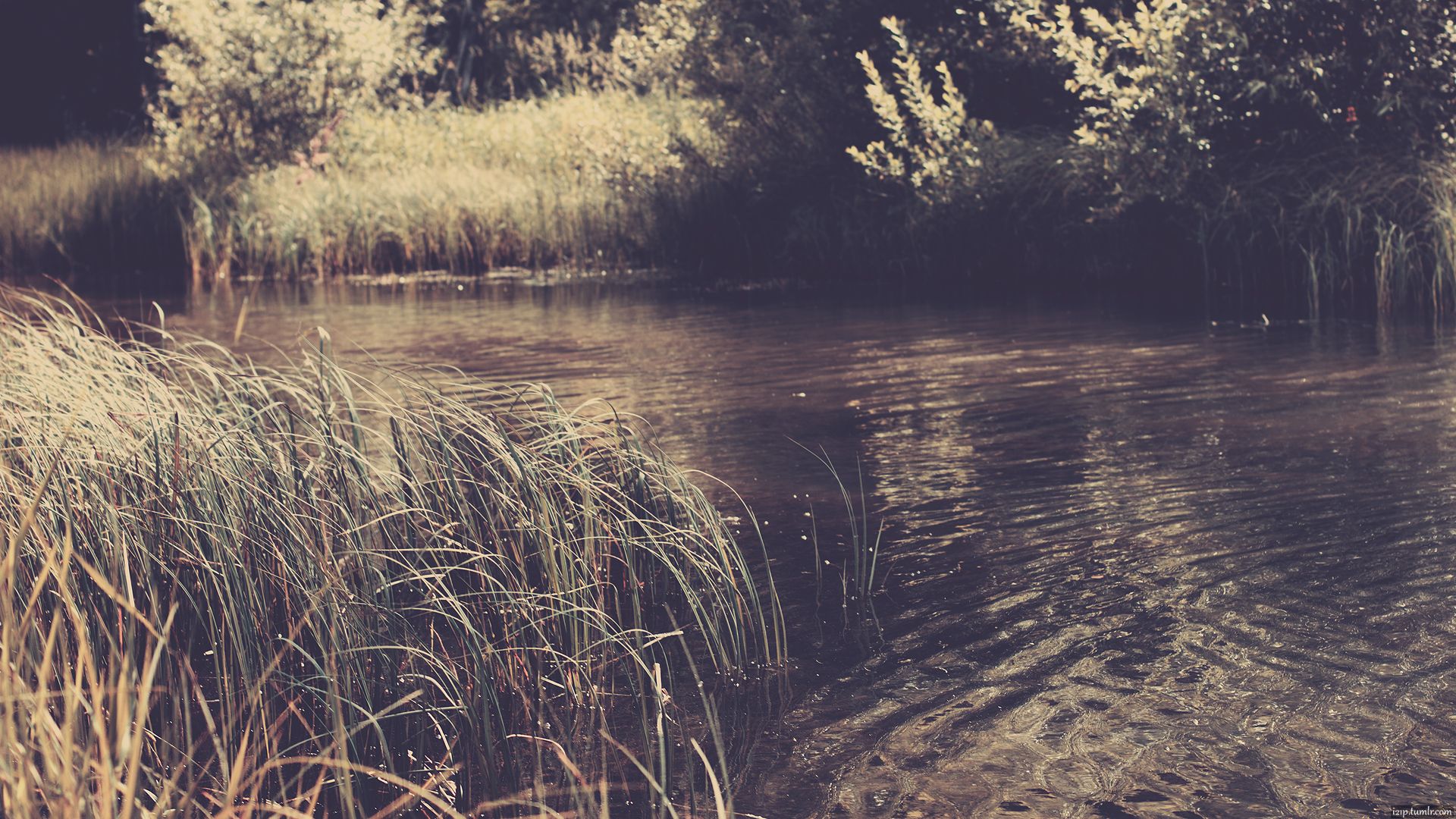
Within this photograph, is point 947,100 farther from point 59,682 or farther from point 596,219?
point 59,682

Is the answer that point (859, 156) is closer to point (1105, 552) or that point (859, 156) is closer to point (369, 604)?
point (1105, 552)

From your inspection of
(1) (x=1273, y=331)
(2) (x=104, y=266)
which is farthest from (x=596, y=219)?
(1) (x=1273, y=331)

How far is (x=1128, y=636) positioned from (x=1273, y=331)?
23.3 feet

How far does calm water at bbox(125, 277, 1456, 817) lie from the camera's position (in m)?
3.53

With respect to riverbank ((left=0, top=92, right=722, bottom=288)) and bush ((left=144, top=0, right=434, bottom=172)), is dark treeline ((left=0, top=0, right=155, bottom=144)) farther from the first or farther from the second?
riverbank ((left=0, top=92, right=722, bottom=288))

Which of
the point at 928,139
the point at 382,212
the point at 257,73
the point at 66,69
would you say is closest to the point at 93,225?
the point at 257,73

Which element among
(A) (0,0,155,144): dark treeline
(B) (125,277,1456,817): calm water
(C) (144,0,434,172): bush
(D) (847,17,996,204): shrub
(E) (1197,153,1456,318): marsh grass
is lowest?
(B) (125,277,1456,817): calm water

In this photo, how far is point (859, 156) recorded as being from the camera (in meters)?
15.0

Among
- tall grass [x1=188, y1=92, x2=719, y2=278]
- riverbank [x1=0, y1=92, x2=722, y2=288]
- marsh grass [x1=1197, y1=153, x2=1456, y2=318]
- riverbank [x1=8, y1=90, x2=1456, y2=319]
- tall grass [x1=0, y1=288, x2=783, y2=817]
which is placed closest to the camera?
tall grass [x1=0, y1=288, x2=783, y2=817]

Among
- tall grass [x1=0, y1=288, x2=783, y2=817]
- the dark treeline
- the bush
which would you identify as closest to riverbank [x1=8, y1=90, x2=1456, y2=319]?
the bush

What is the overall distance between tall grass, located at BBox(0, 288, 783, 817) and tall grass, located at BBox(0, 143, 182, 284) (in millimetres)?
14821

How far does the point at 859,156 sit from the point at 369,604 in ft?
38.8

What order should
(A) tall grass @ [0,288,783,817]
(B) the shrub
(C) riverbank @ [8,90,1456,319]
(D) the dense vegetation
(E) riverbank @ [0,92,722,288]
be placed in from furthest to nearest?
(E) riverbank @ [0,92,722,288] < (B) the shrub < (D) the dense vegetation < (C) riverbank @ [8,90,1456,319] < (A) tall grass @ [0,288,783,817]

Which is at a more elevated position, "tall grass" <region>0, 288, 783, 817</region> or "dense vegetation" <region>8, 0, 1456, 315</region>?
"dense vegetation" <region>8, 0, 1456, 315</region>
